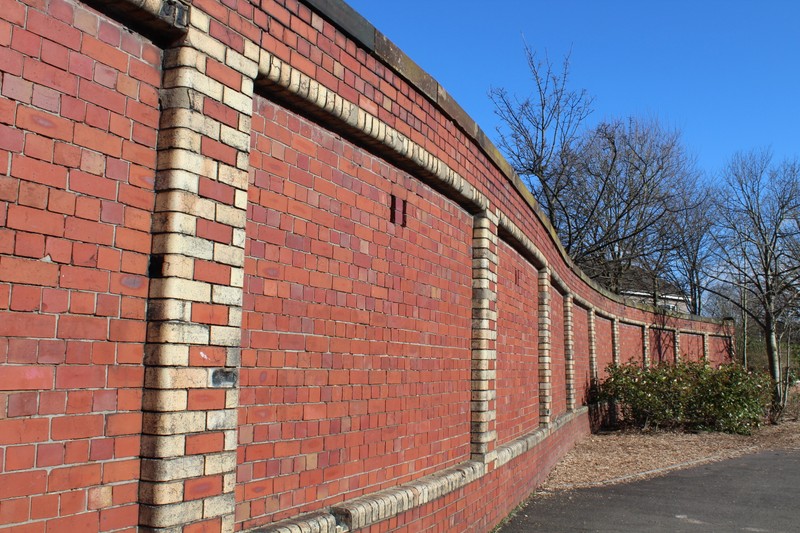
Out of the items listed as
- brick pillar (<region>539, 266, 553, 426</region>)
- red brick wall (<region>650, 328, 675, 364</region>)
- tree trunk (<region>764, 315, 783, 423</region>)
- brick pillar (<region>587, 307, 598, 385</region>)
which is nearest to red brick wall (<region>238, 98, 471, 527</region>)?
brick pillar (<region>539, 266, 553, 426</region>)

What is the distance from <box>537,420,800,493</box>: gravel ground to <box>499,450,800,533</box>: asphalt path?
0.45 metres

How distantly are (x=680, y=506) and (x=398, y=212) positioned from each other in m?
5.19

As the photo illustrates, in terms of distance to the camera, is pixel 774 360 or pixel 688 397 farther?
pixel 774 360

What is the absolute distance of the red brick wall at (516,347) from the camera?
293 inches

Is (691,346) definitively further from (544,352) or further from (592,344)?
(544,352)

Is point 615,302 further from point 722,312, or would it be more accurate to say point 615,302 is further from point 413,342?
point 722,312

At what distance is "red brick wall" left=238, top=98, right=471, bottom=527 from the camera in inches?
146

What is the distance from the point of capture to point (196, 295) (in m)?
3.12


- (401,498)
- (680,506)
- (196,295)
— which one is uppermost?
(196,295)

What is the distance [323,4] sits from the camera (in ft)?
13.5

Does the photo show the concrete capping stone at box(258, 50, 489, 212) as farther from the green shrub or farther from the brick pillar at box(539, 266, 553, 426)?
the green shrub

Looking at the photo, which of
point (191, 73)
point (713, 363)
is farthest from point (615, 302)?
point (191, 73)

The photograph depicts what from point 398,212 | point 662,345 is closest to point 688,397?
point 662,345

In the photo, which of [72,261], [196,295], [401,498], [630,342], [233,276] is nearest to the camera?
[72,261]
